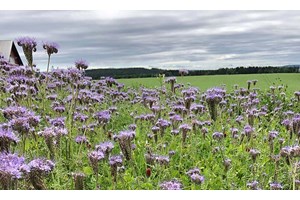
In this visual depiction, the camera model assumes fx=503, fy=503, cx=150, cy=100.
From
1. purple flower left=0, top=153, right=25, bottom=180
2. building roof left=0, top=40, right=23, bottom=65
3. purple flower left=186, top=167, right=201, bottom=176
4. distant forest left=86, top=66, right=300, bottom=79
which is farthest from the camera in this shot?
distant forest left=86, top=66, right=300, bottom=79

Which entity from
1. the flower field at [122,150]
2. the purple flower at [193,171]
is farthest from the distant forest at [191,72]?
the purple flower at [193,171]

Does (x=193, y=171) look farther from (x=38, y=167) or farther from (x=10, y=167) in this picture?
(x=10, y=167)

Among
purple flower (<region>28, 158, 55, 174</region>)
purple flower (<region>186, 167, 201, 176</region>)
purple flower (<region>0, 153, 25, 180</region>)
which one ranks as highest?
purple flower (<region>0, 153, 25, 180</region>)

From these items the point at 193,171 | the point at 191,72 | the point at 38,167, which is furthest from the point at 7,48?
the point at 38,167

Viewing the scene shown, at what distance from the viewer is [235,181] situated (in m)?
1.87

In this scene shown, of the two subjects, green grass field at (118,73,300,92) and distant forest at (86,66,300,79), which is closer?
distant forest at (86,66,300,79)

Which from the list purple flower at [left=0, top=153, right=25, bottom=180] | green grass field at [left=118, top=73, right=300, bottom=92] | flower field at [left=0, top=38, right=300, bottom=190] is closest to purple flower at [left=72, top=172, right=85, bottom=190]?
flower field at [left=0, top=38, right=300, bottom=190]

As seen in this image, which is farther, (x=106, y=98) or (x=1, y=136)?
(x=106, y=98)

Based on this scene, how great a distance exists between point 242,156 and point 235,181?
339 mm

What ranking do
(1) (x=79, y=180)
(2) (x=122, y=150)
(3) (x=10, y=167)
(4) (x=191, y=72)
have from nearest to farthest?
(3) (x=10, y=167), (1) (x=79, y=180), (2) (x=122, y=150), (4) (x=191, y=72)

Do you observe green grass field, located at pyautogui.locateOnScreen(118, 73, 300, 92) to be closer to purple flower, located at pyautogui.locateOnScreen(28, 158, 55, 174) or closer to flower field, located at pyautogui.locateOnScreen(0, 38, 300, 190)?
flower field, located at pyautogui.locateOnScreen(0, 38, 300, 190)

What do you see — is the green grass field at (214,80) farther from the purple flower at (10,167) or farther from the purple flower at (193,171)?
the purple flower at (10,167)
